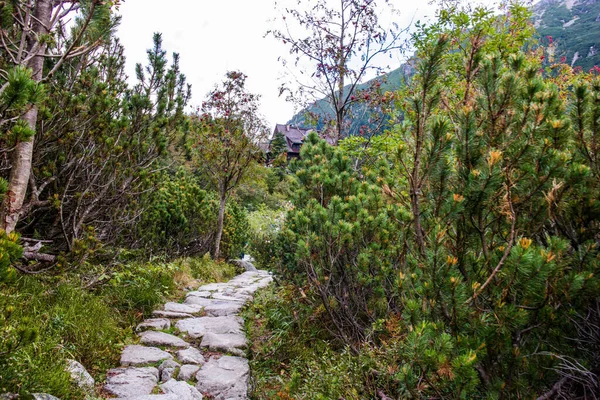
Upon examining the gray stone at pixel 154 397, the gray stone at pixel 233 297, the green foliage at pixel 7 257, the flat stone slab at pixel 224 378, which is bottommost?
the gray stone at pixel 233 297

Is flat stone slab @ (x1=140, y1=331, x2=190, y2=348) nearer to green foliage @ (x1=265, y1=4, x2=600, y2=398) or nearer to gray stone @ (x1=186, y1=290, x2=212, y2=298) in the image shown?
gray stone @ (x1=186, y1=290, x2=212, y2=298)

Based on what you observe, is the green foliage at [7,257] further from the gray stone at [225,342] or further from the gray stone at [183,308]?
the gray stone at [183,308]

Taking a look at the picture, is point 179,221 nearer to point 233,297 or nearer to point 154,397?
point 233,297

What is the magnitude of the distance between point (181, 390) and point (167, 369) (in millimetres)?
433

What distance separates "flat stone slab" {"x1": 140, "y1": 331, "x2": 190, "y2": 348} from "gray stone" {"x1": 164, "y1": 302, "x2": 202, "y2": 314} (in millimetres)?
971

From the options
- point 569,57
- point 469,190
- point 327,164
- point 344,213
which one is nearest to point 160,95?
point 327,164

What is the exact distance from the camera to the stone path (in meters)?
3.18

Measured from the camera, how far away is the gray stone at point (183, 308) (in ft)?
17.4

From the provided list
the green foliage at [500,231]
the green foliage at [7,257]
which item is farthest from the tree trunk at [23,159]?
the green foliage at [500,231]

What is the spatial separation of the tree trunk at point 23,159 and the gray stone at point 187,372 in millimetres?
1927

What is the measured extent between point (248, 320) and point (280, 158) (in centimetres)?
431

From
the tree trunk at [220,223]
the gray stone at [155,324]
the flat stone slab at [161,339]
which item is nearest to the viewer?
the flat stone slab at [161,339]

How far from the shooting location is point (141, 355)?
3.72 metres

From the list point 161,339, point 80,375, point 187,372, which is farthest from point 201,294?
point 80,375
